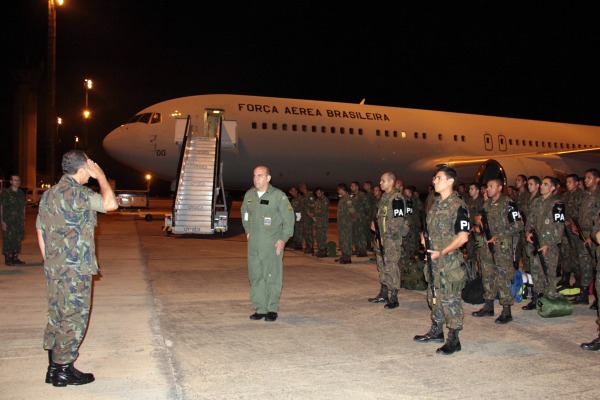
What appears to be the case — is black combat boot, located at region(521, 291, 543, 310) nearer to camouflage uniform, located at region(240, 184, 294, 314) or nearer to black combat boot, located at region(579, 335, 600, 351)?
black combat boot, located at region(579, 335, 600, 351)

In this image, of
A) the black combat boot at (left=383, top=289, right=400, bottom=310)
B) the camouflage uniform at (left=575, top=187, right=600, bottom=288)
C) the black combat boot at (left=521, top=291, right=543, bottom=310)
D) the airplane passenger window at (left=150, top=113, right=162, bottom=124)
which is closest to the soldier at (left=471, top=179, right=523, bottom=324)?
the black combat boot at (left=521, top=291, right=543, bottom=310)

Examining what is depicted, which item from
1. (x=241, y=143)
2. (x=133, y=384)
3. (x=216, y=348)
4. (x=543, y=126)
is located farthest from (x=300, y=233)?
(x=543, y=126)

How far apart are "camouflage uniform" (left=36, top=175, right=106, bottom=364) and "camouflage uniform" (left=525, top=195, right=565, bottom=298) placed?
206 inches

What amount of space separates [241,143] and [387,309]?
10522 millimetres

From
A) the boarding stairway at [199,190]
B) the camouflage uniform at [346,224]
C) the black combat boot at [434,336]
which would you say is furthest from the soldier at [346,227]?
the black combat boot at [434,336]

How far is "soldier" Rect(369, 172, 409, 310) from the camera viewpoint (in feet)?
20.9

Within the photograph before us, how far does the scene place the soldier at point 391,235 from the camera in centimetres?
637

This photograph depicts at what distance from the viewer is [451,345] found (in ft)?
15.3

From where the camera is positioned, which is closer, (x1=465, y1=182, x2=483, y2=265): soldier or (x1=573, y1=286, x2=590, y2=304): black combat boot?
(x1=573, y1=286, x2=590, y2=304): black combat boot

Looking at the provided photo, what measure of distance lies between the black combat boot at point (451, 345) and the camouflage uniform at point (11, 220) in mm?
7822

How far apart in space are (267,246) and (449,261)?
206 cm

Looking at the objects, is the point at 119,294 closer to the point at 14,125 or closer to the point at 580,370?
the point at 580,370

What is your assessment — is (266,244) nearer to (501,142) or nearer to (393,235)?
(393,235)

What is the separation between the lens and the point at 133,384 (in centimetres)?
377
